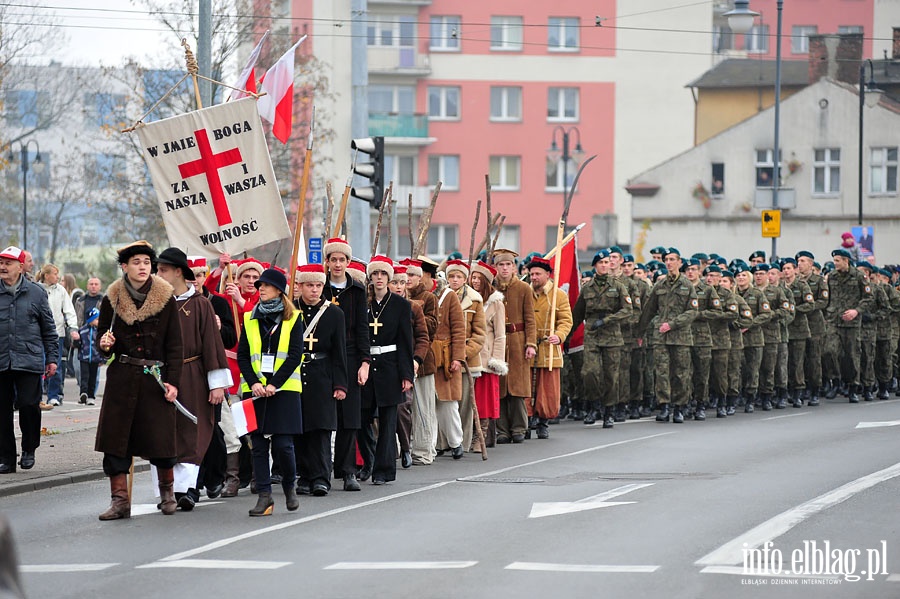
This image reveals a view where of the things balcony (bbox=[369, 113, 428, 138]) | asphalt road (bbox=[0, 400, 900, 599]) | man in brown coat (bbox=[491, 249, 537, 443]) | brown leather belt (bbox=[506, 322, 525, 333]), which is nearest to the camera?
asphalt road (bbox=[0, 400, 900, 599])

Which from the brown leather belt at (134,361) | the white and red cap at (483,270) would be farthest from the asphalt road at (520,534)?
the white and red cap at (483,270)

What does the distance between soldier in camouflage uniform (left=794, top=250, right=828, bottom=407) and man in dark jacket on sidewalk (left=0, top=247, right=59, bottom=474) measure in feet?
42.4

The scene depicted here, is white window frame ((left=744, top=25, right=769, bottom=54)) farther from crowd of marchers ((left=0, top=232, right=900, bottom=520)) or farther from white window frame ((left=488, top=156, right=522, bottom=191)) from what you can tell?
crowd of marchers ((left=0, top=232, right=900, bottom=520))

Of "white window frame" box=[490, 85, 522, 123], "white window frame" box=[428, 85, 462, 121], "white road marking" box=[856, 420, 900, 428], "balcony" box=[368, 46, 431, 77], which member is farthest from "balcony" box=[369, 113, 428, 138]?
"white road marking" box=[856, 420, 900, 428]

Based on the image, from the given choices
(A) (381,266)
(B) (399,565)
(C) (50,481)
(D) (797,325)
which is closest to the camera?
(B) (399,565)

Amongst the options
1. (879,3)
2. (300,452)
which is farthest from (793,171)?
(300,452)

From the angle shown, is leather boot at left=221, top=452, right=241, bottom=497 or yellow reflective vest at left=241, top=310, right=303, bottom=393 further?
leather boot at left=221, top=452, right=241, bottom=497

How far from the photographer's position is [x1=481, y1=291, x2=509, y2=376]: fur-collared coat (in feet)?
54.1

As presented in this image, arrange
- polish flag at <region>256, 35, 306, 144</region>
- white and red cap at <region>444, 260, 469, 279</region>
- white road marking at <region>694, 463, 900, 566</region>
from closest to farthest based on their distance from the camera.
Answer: white road marking at <region>694, 463, 900, 566</region> < polish flag at <region>256, 35, 306, 144</region> < white and red cap at <region>444, 260, 469, 279</region>

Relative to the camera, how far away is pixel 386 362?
13797mm

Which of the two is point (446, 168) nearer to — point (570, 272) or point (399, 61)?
point (399, 61)

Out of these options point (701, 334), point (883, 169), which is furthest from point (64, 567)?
point (883, 169)

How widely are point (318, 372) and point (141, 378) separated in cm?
153

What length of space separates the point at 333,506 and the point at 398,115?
2191 inches
